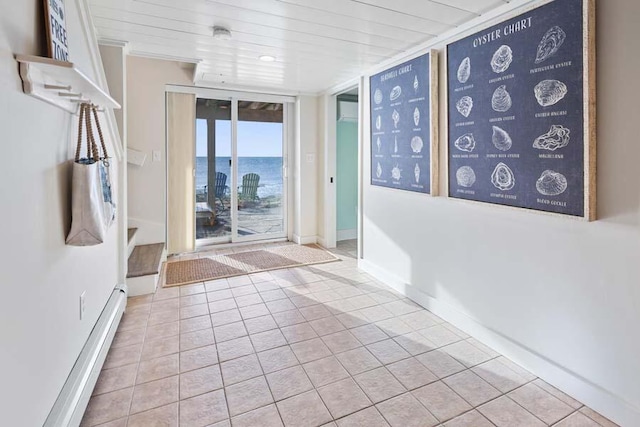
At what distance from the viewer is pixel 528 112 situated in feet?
6.24

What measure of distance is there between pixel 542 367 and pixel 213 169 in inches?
158

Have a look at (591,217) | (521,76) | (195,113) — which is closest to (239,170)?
(195,113)

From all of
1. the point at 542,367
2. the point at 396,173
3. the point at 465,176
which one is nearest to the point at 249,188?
the point at 396,173

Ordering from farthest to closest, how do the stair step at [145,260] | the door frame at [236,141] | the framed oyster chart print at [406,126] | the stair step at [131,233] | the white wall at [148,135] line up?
1. the door frame at [236,141]
2. the white wall at [148,135]
3. the stair step at [131,233]
4. the stair step at [145,260]
5. the framed oyster chart print at [406,126]

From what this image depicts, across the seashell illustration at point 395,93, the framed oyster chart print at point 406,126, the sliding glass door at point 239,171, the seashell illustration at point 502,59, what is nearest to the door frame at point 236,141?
the sliding glass door at point 239,171

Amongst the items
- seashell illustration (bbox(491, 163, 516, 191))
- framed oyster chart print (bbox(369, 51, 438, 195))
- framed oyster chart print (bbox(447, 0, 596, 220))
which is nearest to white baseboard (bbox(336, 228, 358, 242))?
framed oyster chart print (bbox(369, 51, 438, 195))

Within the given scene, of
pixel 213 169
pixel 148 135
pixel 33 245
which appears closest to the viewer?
pixel 33 245

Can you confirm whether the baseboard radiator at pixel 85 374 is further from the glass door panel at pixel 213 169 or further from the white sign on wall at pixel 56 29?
the glass door panel at pixel 213 169

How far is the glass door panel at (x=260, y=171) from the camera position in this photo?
4.77 meters

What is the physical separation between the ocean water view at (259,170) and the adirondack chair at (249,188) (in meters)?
0.05

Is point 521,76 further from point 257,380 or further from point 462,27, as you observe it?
point 257,380

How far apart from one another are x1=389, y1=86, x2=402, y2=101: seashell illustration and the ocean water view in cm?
231

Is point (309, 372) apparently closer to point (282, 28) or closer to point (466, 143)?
point (466, 143)

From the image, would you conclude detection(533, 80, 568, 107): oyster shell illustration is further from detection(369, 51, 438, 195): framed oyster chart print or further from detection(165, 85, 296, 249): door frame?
detection(165, 85, 296, 249): door frame
